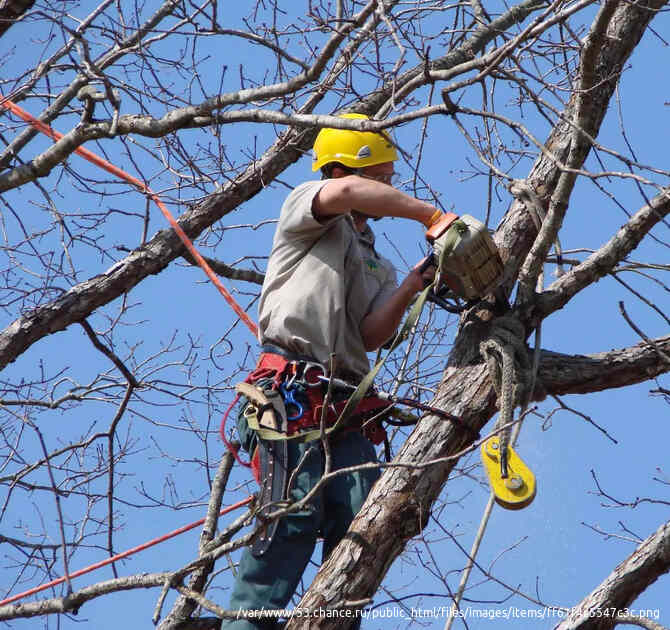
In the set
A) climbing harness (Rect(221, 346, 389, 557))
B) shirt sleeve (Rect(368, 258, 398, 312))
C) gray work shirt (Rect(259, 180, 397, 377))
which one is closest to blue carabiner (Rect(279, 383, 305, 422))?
climbing harness (Rect(221, 346, 389, 557))

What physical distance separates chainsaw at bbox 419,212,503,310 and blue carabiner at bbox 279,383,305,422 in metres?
0.60

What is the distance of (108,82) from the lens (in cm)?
325

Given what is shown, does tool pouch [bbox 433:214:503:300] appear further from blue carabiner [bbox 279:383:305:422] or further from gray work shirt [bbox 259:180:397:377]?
blue carabiner [bbox 279:383:305:422]

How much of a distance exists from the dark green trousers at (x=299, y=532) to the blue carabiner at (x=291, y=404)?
10 centimetres

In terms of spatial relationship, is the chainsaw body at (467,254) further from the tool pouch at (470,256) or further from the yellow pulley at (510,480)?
the yellow pulley at (510,480)

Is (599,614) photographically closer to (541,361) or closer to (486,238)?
(541,361)

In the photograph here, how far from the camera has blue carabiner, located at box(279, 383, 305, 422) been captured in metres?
3.60

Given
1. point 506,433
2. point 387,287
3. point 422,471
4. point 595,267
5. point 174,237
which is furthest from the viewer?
point 174,237

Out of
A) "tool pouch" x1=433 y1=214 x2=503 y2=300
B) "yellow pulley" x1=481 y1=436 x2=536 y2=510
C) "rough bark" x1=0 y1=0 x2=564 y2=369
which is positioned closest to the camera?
"yellow pulley" x1=481 y1=436 x2=536 y2=510

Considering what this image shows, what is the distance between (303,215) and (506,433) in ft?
3.33

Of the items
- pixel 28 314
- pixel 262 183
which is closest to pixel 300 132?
pixel 262 183

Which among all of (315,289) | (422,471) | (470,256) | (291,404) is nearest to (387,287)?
(315,289)

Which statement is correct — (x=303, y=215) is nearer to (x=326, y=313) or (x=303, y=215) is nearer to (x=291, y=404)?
(x=326, y=313)

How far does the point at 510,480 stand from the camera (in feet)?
11.0
